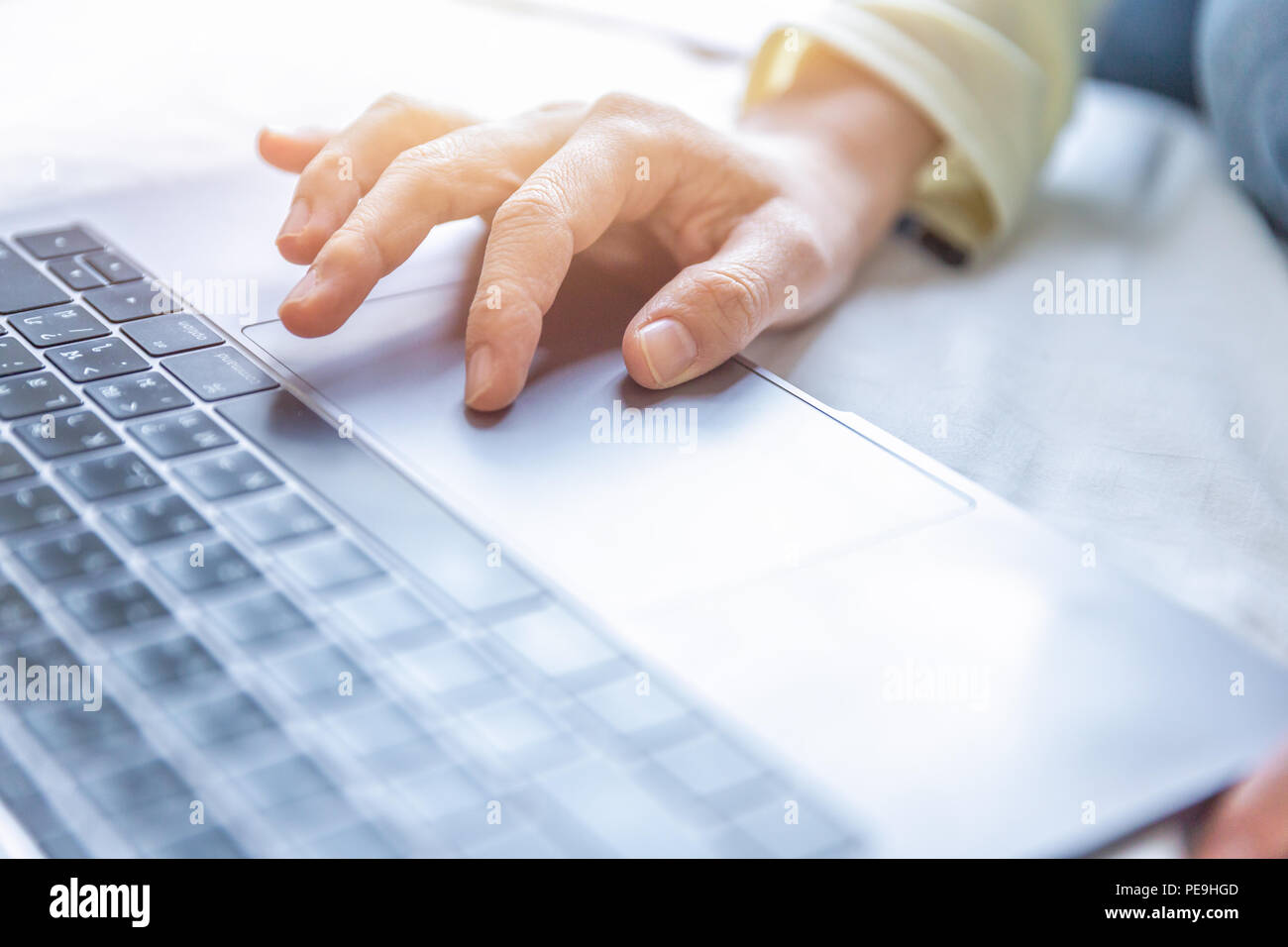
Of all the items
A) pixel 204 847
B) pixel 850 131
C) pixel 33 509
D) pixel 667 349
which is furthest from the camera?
pixel 850 131

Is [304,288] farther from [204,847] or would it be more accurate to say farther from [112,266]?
[204,847]

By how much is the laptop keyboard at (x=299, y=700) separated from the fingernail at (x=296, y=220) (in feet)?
0.58

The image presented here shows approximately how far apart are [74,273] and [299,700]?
0.33 m

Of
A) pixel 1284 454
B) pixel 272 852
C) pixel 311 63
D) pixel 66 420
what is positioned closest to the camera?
pixel 272 852

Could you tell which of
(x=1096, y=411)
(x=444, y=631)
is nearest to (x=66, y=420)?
(x=444, y=631)

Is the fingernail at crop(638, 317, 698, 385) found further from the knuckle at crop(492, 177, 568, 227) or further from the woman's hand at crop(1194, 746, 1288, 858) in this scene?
the woman's hand at crop(1194, 746, 1288, 858)

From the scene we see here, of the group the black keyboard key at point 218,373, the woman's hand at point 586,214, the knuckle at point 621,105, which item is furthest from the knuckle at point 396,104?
the black keyboard key at point 218,373

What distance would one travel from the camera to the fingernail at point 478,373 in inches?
17.4

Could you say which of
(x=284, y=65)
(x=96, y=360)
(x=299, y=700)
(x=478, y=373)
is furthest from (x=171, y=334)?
(x=284, y=65)

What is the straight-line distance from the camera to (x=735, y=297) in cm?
51

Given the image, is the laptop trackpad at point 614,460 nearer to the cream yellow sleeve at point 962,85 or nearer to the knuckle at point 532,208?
the knuckle at point 532,208
